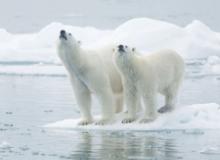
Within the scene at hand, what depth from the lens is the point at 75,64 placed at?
39.3ft

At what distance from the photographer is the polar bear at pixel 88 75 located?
11.9 m

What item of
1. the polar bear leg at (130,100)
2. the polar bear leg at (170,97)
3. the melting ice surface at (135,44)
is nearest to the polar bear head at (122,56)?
the polar bear leg at (130,100)

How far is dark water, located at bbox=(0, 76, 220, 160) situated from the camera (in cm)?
952

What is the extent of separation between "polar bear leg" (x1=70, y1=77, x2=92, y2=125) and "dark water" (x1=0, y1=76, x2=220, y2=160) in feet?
1.98

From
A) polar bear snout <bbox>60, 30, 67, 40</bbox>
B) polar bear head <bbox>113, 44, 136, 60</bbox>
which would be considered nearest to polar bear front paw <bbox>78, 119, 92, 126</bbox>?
polar bear head <bbox>113, 44, 136, 60</bbox>

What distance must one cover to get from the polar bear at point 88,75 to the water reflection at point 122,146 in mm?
668

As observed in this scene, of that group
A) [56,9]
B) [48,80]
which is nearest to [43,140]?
[48,80]

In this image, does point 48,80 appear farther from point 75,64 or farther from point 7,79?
point 75,64

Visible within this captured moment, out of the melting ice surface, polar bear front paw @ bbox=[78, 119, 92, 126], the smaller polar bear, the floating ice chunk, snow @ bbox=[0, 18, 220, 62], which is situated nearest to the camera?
the floating ice chunk

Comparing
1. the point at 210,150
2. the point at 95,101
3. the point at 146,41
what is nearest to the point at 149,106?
the point at 210,150

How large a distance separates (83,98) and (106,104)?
35 centimetres

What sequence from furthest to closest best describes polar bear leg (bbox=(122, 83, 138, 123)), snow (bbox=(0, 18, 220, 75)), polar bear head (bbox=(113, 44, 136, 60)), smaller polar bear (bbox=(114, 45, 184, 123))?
snow (bbox=(0, 18, 220, 75)) → polar bear leg (bbox=(122, 83, 138, 123)) → smaller polar bear (bbox=(114, 45, 184, 123)) → polar bear head (bbox=(113, 44, 136, 60))

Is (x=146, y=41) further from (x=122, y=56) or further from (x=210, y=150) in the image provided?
(x=210, y=150)

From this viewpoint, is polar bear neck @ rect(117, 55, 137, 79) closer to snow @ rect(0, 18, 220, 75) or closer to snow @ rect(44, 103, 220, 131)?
snow @ rect(44, 103, 220, 131)
